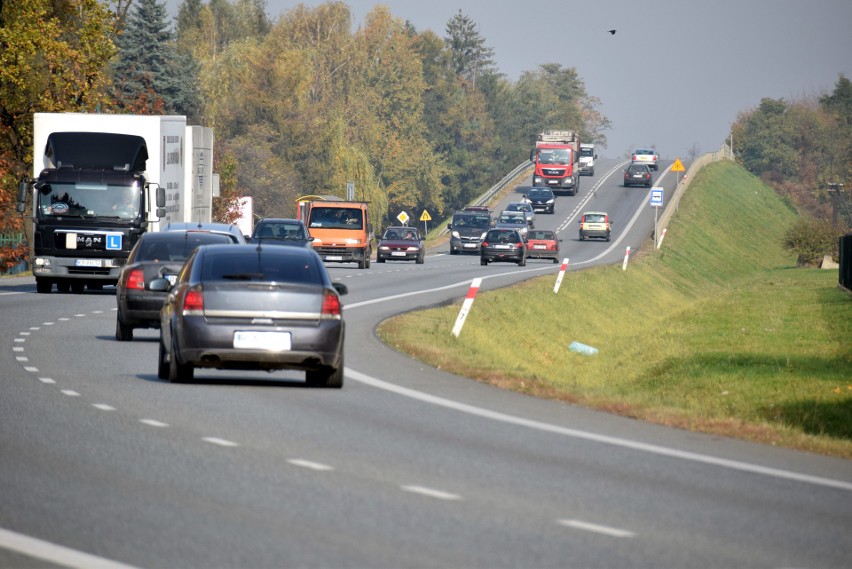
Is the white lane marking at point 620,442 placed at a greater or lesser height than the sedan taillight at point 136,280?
lesser

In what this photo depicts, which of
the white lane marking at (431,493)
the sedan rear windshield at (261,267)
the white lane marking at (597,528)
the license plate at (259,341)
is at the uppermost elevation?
the sedan rear windshield at (261,267)

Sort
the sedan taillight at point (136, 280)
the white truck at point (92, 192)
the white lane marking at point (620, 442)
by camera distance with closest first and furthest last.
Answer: the white lane marking at point (620, 442) → the sedan taillight at point (136, 280) → the white truck at point (92, 192)

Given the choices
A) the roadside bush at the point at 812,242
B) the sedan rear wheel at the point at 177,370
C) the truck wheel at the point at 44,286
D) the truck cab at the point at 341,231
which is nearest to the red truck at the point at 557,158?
the roadside bush at the point at 812,242

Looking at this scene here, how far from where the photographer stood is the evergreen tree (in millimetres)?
91000

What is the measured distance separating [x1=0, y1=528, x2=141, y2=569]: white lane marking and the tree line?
40.5 m

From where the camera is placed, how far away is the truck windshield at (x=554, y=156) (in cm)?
10525

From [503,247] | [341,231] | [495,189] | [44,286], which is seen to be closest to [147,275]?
[44,286]

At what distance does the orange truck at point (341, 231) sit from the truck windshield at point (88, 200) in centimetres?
1866

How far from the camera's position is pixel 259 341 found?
15.1 meters

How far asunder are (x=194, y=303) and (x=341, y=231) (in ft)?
121

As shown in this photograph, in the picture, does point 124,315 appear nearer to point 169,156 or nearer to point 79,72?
point 169,156

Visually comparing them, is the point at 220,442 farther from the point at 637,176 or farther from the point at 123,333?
the point at 637,176

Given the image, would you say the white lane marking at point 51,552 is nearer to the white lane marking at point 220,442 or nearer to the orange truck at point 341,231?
the white lane marking at point 220,442

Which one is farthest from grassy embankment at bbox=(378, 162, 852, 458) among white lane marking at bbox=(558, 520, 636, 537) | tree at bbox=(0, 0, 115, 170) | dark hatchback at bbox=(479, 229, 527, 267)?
tree at bbox=(0, 0, 115, 170)
